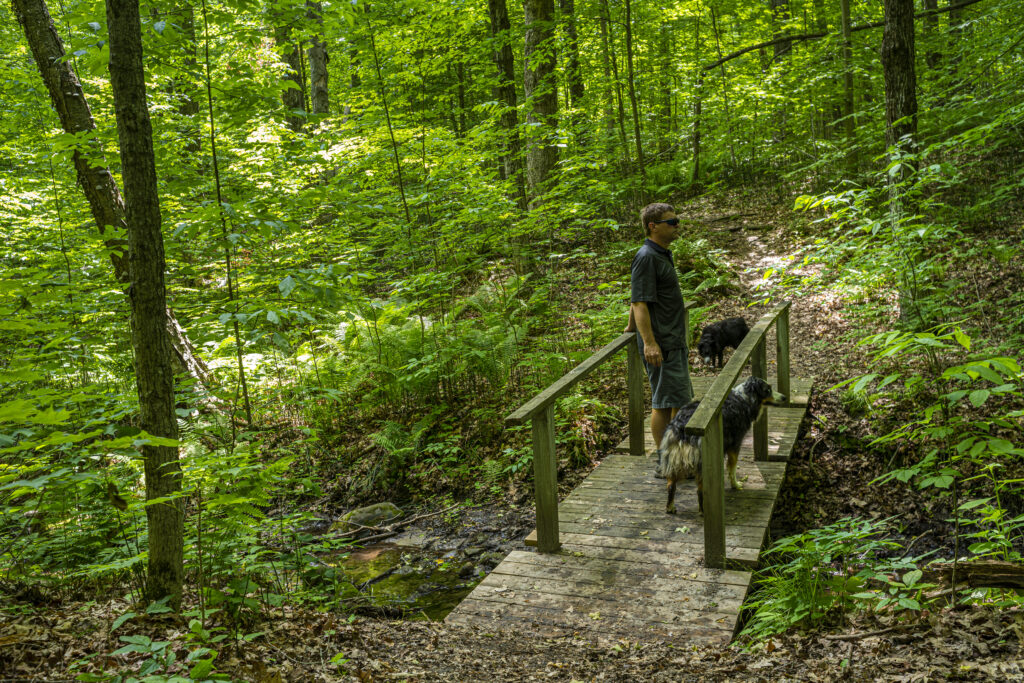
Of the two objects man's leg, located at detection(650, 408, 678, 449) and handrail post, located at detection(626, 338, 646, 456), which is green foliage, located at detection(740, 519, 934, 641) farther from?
handrail post, located at detection(626, 338, 646, 456)

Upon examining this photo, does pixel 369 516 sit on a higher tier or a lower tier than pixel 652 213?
lower

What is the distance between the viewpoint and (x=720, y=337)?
28.0ft

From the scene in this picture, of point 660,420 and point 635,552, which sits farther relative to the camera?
point 660,420

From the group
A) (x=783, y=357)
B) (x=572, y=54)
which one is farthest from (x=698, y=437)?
(x=572, y=54)

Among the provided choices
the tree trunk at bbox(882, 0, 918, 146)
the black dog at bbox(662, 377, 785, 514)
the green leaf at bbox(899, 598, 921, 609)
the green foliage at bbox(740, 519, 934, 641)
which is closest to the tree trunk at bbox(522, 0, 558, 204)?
the tree trunk at bbox(882, 0, 918, 146)

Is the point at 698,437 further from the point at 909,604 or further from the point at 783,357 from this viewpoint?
the point at 783,357

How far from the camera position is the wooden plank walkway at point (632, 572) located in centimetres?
395

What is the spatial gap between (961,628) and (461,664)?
2.57 meters

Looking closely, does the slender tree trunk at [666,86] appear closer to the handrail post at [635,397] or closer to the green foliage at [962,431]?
the green foliage at [962,431]

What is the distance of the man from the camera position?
5199 millimetres

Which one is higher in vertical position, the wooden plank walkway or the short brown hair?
the short brown hair

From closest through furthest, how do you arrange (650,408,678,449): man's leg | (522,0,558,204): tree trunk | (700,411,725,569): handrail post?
(700,411,725,569): handrail post < (650,408,678,449): man's leg < (522,0,558,204): tree trunk

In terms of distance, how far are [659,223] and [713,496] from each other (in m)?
2.34

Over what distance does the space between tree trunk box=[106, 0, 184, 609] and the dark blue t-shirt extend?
3610mm
